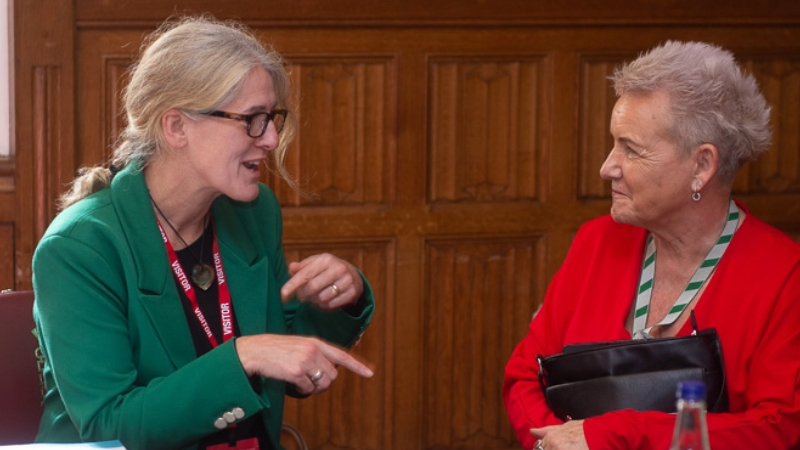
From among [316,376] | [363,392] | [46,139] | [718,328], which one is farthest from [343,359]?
[363,392]

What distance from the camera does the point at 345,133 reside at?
4020mm

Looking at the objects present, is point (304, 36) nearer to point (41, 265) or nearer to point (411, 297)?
point (411, 297)

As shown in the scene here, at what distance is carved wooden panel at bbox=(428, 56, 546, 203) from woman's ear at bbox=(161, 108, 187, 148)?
1.76m

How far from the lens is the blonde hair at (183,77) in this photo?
2.35 m

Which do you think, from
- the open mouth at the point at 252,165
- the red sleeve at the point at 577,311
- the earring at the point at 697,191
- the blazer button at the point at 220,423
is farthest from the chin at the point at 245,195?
the earring at the point at 697,191

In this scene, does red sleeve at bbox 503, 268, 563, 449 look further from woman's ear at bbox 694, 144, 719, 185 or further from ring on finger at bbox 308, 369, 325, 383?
ring on finger at bbox 308, 369, 325, 383

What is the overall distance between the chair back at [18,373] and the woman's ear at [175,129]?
1.54ft

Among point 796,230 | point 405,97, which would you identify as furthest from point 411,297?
point 796,230

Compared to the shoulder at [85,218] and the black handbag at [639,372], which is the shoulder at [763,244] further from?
the shoulder at [85,218]

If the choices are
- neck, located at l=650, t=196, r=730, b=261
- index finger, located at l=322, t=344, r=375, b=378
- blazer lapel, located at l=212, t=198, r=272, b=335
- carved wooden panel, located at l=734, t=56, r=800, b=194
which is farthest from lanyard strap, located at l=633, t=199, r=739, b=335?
carved wooden panel, located at l=734, t=56, r=800, b=194

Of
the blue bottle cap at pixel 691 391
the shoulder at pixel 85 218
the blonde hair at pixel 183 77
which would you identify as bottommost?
the blue bottle cap at pixel 691 391

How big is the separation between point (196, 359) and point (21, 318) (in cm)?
46

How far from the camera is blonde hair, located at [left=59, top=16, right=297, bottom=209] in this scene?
2.35 m

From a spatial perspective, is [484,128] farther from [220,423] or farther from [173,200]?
[220,423]
